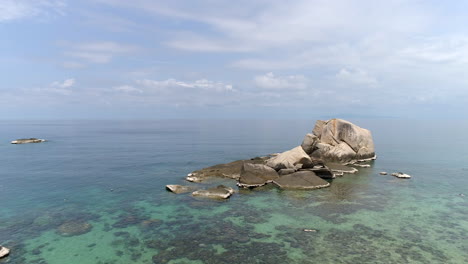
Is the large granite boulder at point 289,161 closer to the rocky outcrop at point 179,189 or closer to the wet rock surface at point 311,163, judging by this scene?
the wet rock surface at point 311,163

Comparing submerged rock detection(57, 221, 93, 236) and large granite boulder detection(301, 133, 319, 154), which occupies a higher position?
large granite boulder detection(301, 133, 319, 154)

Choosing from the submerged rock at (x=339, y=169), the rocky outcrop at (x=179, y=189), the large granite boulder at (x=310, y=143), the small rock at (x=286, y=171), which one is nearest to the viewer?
the rocky outcrop at (x=179, y=189)

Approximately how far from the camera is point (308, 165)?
1665 inches

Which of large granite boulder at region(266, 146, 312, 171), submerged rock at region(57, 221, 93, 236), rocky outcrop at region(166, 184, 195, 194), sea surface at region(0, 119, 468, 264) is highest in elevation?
large granite boulder at region(266, 146, 312, 171)

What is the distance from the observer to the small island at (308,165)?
36.3m

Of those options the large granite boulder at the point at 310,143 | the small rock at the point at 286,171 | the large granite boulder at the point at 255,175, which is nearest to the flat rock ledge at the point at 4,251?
the large granite boulder at the point at 255,175

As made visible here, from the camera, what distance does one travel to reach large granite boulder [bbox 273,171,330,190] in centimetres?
3553

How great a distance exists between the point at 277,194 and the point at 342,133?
2826cm

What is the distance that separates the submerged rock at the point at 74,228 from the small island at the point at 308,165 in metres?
11.6

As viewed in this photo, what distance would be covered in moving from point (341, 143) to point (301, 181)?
22.0m

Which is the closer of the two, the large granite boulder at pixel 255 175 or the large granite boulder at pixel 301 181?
the large granite boulder at pixel 301 181

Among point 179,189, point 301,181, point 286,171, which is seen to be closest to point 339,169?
point 286,171

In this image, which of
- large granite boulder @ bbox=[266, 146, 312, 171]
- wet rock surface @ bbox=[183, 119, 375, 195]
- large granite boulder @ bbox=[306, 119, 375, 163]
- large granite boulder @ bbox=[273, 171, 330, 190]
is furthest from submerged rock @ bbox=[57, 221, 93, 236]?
large granite boulder @ bbox=[306, 119, 375, 163]

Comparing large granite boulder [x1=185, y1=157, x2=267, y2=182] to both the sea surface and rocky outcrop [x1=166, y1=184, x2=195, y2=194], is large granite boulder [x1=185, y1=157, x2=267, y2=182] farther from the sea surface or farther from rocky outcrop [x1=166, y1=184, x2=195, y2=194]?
rocky outcrop [x1=166, y1=184, x2=195, y2=194]
